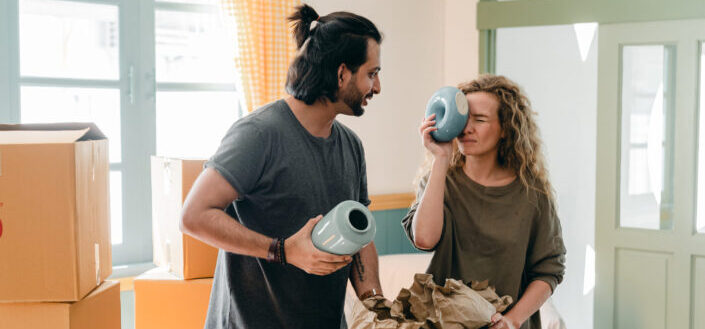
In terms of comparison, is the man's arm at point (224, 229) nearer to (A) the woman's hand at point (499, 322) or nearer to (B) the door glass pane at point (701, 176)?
(A) the woman's hand at point (499, 322)

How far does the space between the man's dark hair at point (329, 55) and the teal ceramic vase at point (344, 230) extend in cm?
36

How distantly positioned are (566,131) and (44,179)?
3775 millimetres

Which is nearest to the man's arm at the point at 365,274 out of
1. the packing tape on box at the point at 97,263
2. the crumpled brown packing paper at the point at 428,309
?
the crumpled brown packing paper at the point at 428,309

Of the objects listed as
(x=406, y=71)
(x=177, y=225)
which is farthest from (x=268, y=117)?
(x=406, y=71)

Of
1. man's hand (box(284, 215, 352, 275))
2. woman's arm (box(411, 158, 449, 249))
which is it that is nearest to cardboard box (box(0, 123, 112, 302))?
man's hand (box(284, 215, 352, 275))

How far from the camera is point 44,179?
1355mm

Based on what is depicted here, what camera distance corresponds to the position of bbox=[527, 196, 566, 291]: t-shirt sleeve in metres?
1.61

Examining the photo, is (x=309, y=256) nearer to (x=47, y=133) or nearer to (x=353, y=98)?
(x=353, y=98)

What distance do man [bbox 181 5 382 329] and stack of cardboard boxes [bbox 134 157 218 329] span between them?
0.55 m

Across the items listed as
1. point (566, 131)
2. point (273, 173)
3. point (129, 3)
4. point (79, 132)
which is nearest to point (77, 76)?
point (129, 3)

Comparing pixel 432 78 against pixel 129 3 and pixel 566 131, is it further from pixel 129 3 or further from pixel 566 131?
pixel 129 3

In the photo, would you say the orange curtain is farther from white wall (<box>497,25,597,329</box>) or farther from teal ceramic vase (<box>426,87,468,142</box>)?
white wall (<box>497,25,597,329</box>)

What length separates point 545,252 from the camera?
1.62 metres

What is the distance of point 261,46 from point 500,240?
1753 mm
